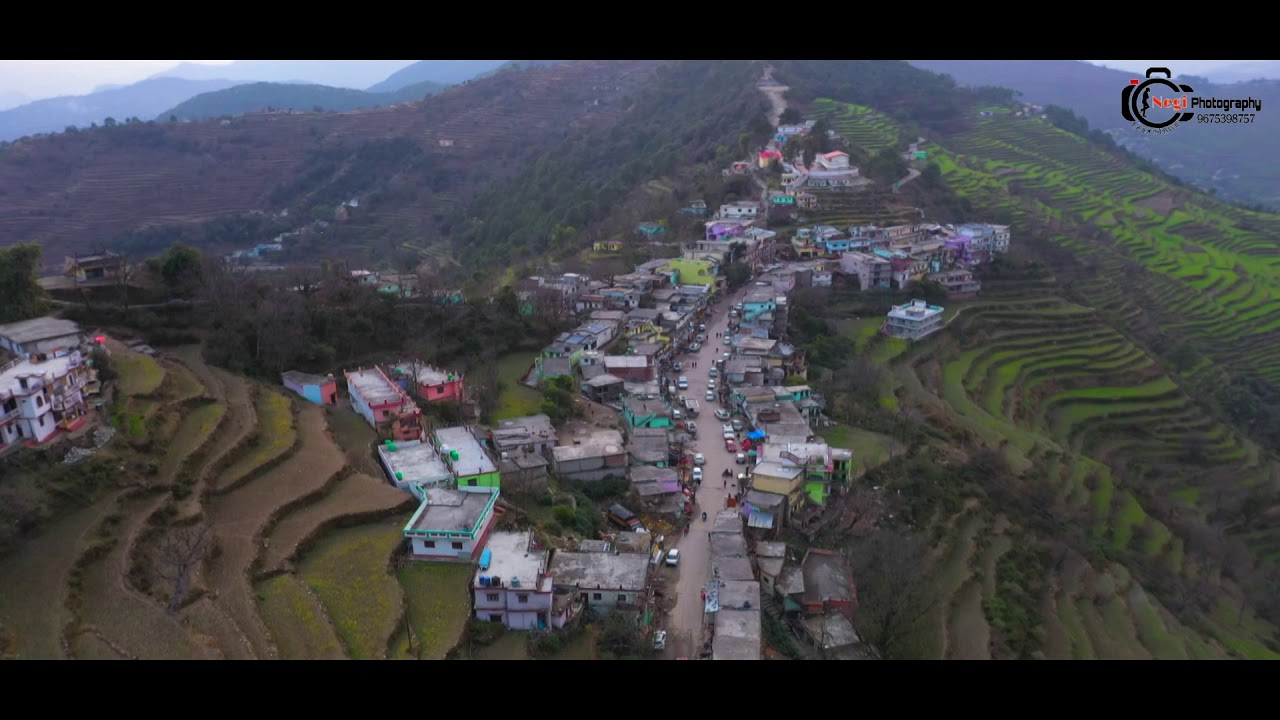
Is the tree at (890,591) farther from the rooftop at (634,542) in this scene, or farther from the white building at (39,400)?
the white building at (39,400)

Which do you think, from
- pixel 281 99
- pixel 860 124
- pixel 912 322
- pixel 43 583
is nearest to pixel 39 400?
pixel 43 583

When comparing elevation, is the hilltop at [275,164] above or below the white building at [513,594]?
above

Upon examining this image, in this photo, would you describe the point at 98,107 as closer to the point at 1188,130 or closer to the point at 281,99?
the point at 281,99

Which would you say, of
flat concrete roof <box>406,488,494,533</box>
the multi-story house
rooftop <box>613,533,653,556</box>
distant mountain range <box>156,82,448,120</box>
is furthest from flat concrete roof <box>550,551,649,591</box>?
distant mountain range <box>156,82,448,120</box>

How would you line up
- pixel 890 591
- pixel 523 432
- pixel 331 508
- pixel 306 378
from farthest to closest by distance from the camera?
pixel 306 378 < pixel 523 432 < pixel 890 591 < pixel 331 508

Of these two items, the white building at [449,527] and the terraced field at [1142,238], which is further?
the terraced field at [1142,238]

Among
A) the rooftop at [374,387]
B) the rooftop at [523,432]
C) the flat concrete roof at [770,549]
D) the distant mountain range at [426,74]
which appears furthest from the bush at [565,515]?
the distant mountain range at [426,74]
